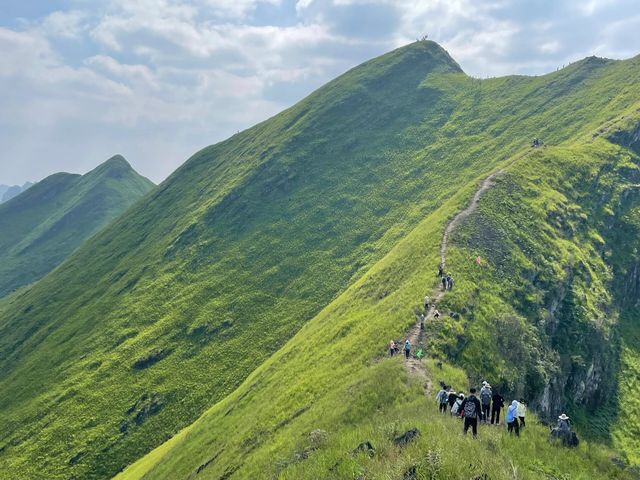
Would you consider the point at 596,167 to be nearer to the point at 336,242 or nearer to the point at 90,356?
the point at 336,242

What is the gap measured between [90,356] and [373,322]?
86.5 m

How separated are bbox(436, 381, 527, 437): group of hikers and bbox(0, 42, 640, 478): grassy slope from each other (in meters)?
31.2

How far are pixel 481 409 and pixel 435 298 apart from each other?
19975mm

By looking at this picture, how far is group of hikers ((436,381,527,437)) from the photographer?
21922mm

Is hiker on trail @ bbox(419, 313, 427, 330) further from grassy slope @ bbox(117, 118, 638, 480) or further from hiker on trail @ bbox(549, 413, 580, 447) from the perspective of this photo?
hiker on trail @ bbox(549, 413, 580, 447)

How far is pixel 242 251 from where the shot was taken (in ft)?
393

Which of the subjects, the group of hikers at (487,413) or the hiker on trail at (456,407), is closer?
the group of hikers at (487,413)

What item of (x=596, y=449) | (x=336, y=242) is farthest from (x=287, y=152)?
(x=596, y=449)

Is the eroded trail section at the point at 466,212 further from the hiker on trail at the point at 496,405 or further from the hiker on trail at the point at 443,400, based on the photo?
the hiker on trail at the point at 496,405

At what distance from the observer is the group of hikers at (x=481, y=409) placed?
71.9ft

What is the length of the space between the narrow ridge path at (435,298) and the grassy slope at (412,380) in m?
0.83

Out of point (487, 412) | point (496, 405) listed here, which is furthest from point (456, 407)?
point (496, 405)

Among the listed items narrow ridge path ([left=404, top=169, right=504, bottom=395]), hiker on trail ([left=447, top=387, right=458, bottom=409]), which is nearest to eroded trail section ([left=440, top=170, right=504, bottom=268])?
narrow ridge path ([left=404, top=169, right=504, bottom=395])

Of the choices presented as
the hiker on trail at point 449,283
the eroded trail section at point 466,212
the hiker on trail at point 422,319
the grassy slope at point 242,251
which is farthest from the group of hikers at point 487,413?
the grassy slope at point 242,251
